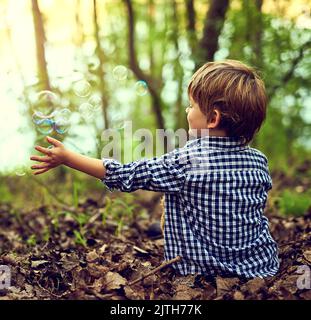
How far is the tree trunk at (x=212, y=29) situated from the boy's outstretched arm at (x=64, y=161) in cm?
269

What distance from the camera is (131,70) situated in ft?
22.2

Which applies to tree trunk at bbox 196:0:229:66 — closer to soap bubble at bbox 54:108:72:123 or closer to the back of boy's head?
soap bubble at bbox 54:108:72:123

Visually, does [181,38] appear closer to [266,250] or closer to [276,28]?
[276,28]

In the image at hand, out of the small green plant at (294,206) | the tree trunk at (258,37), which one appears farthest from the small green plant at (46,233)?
the tree trunk at (258,37)

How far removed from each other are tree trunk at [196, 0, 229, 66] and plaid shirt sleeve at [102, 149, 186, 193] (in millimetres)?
2594

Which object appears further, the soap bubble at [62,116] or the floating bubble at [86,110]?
the floating bubble at [86,110]

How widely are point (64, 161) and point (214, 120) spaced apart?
0.86 meters

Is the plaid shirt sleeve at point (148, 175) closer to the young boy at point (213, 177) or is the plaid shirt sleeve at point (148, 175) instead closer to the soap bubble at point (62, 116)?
the young boy at point (213, 177)

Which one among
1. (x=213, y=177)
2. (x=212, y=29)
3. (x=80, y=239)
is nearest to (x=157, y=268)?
(x=213, y=177)

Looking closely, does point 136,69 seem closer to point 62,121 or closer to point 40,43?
point 40,43

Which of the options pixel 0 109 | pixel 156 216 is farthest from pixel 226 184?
pixel 0 109

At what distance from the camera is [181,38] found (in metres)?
6.35

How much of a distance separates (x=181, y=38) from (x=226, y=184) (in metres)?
3.82

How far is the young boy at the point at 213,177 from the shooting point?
9.30 ft
